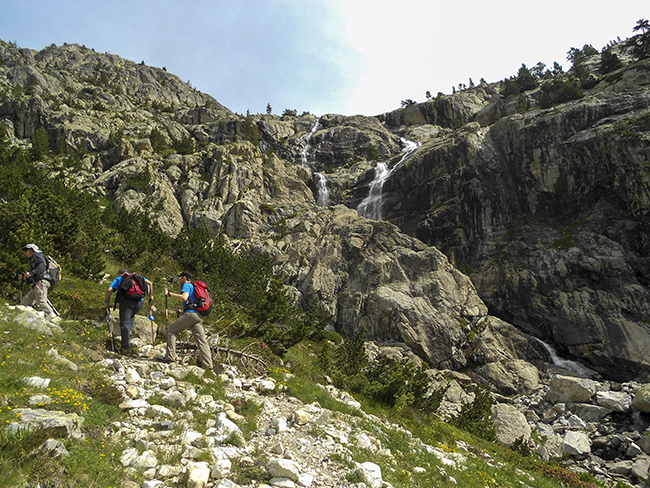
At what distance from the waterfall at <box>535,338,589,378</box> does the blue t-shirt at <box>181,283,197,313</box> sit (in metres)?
42.2

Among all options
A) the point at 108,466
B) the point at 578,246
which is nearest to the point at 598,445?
the point at 108,466

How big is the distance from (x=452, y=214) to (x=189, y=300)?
52.6 meters

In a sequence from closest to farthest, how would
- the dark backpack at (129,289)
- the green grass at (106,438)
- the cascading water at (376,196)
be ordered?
the green grass at (106,438), the dark backpack at (129,289), the cascading water at (376,196)

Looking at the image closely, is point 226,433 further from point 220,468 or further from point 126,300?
point 126,300

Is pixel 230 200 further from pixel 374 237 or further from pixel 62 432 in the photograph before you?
pixel 62 432

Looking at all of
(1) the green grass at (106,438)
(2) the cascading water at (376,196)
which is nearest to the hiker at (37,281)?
(1) the green grass at (106,438)

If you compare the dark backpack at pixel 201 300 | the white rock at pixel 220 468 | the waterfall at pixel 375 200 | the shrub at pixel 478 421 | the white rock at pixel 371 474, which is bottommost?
the shrub at pixel 478 421

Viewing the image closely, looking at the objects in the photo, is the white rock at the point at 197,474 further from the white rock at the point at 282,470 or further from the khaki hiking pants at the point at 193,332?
the khaki hiking pants at the point at 193,332

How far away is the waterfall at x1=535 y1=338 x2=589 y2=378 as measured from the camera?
117 feet

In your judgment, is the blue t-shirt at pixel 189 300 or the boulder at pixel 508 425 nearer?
the blue t-shirt at pixel 189 300

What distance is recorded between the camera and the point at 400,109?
352 feet

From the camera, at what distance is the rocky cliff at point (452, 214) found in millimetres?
39094

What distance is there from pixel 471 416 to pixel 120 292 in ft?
63.0

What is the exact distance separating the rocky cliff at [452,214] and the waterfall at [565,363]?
124 centimetres
